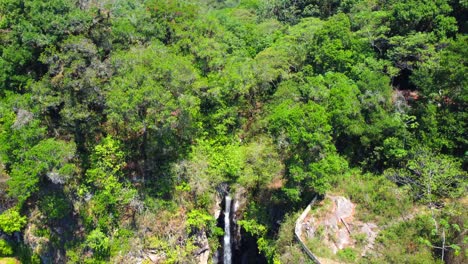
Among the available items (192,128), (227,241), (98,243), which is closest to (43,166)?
(98,243)

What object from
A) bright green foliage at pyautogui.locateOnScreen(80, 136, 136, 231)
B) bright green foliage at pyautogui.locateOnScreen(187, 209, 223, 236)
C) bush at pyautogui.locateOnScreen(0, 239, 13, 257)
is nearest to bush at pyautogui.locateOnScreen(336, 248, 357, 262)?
bright green foliage at pyautogui.locateOnScreen(187, 209, 223, 236)

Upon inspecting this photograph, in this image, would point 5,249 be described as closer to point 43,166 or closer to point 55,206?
point 55,206

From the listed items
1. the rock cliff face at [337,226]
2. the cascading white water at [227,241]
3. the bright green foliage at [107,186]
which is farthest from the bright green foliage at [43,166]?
the rock cliff face at [337,226]

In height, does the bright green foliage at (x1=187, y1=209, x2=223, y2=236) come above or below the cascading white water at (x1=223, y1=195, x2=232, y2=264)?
above

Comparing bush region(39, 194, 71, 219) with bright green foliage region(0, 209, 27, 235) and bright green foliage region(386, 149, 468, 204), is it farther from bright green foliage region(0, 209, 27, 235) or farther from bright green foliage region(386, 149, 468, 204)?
bright green foliage region(386, 149, 468, 204)

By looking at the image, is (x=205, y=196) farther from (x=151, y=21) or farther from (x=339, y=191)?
(x=151, y=21)

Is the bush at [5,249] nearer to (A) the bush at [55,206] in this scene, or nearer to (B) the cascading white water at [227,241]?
(A) the bush at [55,206]

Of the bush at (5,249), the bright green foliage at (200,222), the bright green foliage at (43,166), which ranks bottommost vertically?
the bush at (5,249)
